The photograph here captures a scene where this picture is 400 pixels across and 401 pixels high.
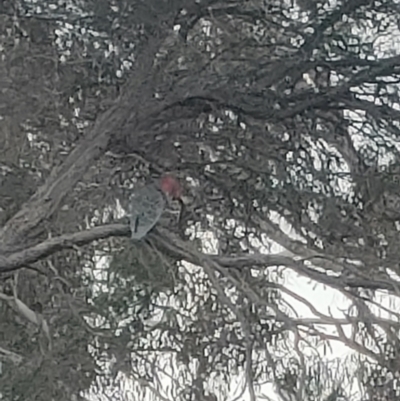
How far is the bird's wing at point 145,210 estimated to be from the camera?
3.43 metres

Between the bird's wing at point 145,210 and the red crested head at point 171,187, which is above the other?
the red crested head at point 171,187

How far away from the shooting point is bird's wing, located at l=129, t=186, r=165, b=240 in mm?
3434

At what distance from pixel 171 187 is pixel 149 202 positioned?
4.1 inches

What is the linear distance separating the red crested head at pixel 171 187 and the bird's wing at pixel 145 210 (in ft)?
0.08

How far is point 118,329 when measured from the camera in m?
4.55

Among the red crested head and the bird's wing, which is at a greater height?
the red crested head

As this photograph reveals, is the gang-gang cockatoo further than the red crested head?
No

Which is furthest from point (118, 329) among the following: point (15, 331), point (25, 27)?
point (25, 27)

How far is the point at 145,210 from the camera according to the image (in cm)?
349

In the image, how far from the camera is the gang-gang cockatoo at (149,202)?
11.3 ft

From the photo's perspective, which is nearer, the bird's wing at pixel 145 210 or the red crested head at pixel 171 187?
the bird's wing at pixel 145 210

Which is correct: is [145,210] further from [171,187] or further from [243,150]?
[243,150]

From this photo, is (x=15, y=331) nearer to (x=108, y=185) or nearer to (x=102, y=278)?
(x=102, y=278)

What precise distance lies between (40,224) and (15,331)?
150 cm
